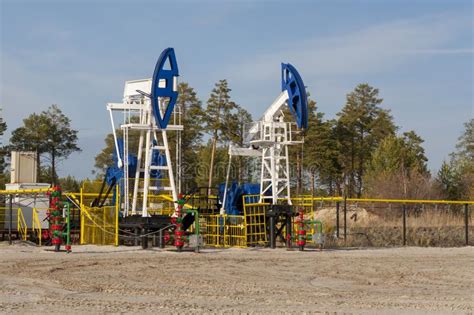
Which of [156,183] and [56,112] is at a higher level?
[56,112]

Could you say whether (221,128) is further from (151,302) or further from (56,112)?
(151,302)

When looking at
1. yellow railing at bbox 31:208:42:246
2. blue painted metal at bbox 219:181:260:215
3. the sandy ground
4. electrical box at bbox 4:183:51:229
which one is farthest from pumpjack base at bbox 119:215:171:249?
electrical box at bbox 4:183:51:229

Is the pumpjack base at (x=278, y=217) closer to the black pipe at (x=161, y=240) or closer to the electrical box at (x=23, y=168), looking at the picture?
the black pipe at (x=161, y=240)

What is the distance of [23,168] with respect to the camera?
39.2m

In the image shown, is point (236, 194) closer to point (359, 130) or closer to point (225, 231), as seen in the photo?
point (225, 231)

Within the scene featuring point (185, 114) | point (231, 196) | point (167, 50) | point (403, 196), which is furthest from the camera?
point (185, 114)

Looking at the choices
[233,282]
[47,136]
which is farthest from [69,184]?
[233,282]

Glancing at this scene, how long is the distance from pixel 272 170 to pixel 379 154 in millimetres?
33202

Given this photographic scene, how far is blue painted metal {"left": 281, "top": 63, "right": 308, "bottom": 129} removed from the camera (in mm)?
28859

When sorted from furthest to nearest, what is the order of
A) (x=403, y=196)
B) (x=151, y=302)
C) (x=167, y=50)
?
(x=403, y=196), (x=167, y=50), (x=151, y=302)

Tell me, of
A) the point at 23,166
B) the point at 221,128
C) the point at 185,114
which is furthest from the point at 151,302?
the point at 185,114

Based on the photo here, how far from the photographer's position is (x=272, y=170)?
1155 inches

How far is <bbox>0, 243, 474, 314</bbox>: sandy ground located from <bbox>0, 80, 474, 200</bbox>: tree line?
29.7m

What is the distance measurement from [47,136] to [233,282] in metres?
52.6
